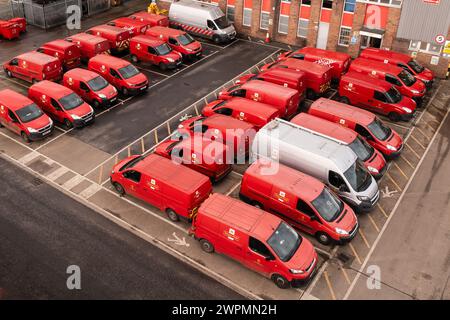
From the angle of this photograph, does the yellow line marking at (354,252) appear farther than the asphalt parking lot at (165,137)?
Yes

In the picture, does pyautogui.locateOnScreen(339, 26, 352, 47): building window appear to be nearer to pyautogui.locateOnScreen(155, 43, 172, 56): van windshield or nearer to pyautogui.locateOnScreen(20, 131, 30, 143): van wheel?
pyautogui.locateOnScreen(155, 43, 172, 56): van windshield

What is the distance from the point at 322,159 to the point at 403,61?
14809mm

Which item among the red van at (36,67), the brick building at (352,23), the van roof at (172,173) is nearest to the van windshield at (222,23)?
the brick building at (352,23)

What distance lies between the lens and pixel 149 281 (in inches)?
703

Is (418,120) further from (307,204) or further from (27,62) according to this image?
(27,62)

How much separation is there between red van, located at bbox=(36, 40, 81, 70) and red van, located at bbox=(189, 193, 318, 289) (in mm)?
19821

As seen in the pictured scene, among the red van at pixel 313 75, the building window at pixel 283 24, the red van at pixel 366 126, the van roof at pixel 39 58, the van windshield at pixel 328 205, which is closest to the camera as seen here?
the van windshield at pixel 328 205

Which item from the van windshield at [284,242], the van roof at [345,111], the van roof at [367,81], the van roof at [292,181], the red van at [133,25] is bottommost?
the van windshield at [284,242]

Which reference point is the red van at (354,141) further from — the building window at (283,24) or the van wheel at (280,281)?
the building window at (283,24)

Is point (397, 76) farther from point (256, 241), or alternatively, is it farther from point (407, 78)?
point (256, 241)

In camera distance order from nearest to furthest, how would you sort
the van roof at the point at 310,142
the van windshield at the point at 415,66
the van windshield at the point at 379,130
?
1. the van roof at the point at 310,142
2. the van windshield at the point at 379,130
3. the van windshield at the point at 415,66

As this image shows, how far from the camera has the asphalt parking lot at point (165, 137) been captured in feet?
60.7

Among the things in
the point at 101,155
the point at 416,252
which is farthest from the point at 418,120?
the point at 101,155
